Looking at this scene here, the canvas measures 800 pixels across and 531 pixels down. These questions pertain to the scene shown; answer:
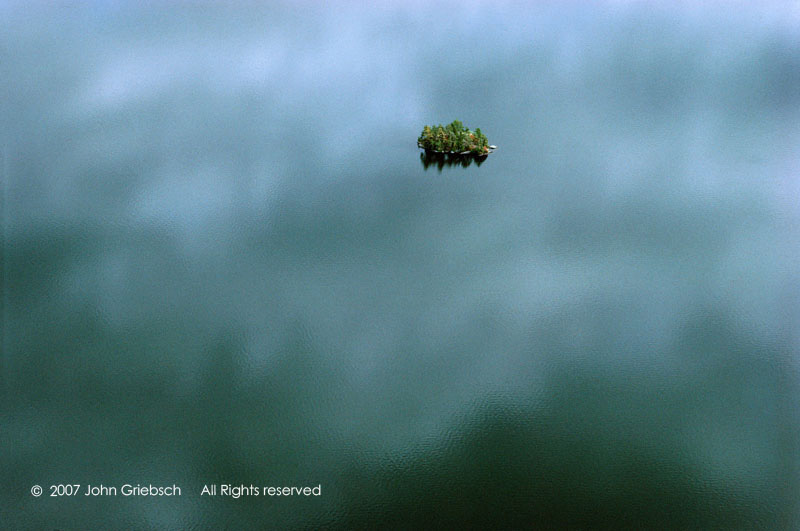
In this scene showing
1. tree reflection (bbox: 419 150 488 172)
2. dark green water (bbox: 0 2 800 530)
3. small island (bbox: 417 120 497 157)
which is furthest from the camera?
small island (bbox: 417 120 497 157)

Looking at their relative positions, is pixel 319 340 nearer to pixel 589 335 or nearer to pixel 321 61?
pixel 589 335

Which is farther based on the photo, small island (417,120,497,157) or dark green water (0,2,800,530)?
small island (417,120,497,157)

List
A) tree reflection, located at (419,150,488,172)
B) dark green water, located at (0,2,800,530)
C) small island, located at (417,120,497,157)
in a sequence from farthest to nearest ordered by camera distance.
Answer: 1. small island, located at (417,120,497,157)
2. tree reflection, located at (419,150,488,172)
3. dark green water, located at (0,2,800,530)

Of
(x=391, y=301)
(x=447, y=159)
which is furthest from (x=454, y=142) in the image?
(x=391, y=301)

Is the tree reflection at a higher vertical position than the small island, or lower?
lower

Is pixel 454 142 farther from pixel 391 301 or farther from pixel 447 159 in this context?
pixel 391 301
